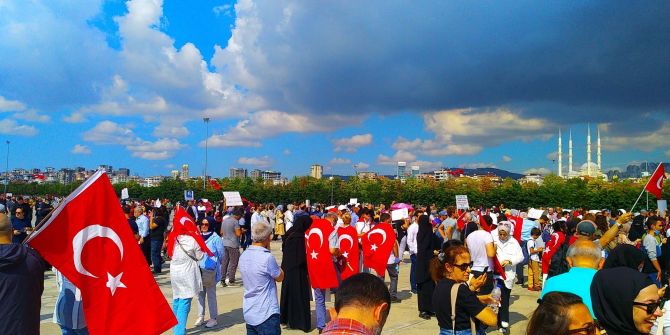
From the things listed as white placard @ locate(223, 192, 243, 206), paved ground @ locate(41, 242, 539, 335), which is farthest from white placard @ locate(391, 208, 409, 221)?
white placard @ locate(223, 192, 243, 206)

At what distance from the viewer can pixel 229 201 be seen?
1962 cm

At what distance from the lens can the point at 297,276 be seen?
798cm

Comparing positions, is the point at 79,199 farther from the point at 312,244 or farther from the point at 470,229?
the point at 470,229

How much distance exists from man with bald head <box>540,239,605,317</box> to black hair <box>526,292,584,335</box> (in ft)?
4.61

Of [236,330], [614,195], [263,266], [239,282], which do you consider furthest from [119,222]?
[614,195]

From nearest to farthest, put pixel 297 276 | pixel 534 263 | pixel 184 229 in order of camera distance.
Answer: pixel 184 229 < pixel 297 276 < pixel 534 263

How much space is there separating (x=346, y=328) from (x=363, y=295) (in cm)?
19

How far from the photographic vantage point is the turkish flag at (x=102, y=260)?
12.5 feet

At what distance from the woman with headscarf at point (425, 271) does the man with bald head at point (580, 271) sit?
15.6 feet

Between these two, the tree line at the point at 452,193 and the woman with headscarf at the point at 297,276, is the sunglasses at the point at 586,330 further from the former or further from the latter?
the tree line at the point at 452,193

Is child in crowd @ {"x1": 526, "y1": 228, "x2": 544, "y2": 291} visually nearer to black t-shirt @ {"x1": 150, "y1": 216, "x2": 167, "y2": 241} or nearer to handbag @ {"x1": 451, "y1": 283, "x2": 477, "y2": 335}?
handbag @ {"x1": 451, "y1": 283, "x2": 477, "y2": 335}

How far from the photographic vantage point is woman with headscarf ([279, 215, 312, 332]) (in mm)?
7930

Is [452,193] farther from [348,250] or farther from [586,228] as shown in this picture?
[586,228]

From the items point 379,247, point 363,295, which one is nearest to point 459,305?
point 363,295
